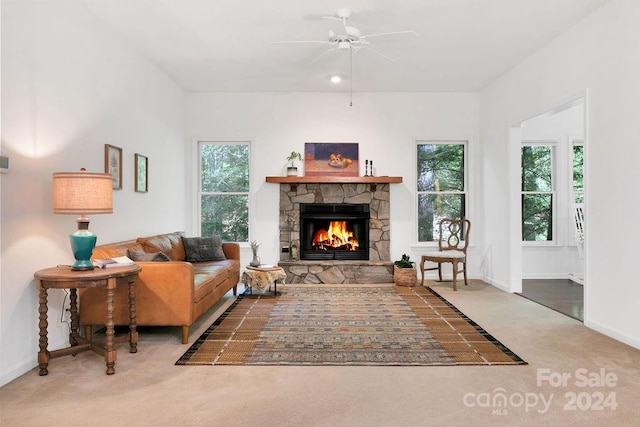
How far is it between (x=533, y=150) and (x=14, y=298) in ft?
22.7

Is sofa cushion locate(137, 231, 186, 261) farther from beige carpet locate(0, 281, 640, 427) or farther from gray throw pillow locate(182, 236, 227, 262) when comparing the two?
beige carpet locate(0, 281, 640, 427)

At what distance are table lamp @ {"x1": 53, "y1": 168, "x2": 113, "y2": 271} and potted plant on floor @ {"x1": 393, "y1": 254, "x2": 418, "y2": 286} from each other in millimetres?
4203

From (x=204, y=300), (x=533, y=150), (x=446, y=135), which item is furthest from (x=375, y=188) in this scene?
(x=204, y=300)

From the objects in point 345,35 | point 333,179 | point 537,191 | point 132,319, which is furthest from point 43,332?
point 537,191

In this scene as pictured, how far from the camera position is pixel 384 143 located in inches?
278

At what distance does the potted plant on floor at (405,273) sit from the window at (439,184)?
32.6 inches

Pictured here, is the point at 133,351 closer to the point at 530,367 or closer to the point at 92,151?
the point at 92,151

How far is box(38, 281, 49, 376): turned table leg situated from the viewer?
2.98 m

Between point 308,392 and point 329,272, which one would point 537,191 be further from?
point 308,392

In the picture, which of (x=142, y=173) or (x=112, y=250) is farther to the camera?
(x=142, y=173)

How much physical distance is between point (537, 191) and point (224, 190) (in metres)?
4.90

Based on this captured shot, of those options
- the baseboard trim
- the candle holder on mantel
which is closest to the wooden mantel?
the candle holder on mantel

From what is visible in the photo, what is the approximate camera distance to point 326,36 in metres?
4.71

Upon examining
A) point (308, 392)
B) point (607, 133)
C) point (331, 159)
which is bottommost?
point (308, 392)
